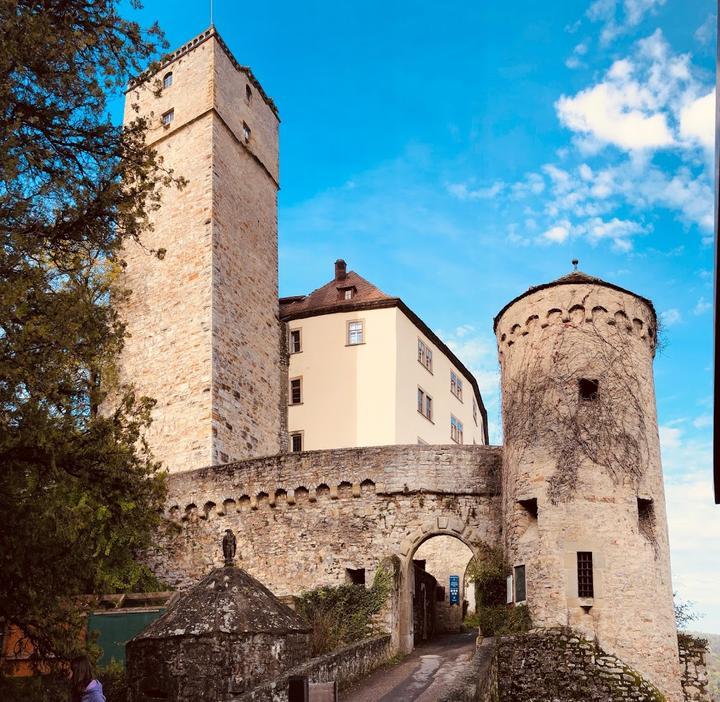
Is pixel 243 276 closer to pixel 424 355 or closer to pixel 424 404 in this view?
pixel 424 355

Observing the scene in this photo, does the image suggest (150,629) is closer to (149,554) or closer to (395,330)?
(149,554)

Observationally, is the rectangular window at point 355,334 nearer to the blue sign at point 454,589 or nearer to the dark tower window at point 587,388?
the blue sign at point 454,589

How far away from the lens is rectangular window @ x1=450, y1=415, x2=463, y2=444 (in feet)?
131

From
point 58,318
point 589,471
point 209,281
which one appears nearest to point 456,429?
point 209,281

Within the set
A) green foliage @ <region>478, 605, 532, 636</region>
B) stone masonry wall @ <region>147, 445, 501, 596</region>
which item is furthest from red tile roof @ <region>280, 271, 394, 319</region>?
green foliage @ <region>478, 605, 532, 636</region>

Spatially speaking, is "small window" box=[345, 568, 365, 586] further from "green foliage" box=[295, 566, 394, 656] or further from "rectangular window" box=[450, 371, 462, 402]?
"rectangular window" box=[450, 371, 462, 402]

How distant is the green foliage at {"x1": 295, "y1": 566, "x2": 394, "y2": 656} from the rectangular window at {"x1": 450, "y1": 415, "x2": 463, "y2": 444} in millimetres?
19429

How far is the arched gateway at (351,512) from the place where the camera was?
21.3 m

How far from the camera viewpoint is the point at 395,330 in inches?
1342

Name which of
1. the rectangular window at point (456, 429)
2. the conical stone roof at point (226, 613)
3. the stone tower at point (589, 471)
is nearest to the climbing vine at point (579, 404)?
the stone tower at point (589, 471)

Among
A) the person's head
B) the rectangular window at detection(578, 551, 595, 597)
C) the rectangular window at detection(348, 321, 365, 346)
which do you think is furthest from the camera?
the rectangular window at detection(348, 321, 365, 346)

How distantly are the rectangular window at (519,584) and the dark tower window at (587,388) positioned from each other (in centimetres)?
398

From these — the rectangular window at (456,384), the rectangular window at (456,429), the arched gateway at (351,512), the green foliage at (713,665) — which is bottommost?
the green foliage at (713,665)

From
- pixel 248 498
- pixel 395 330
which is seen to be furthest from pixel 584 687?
pixel 395 330
